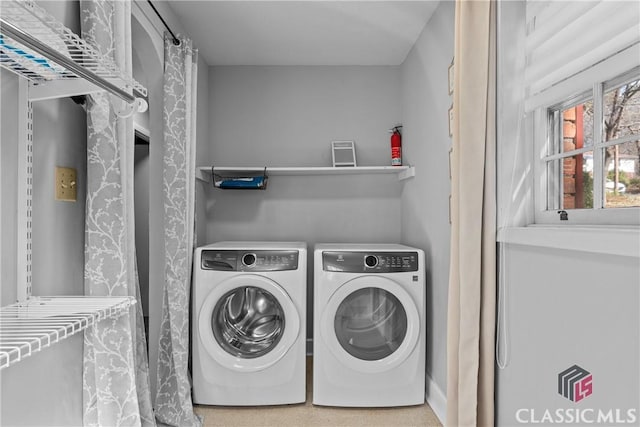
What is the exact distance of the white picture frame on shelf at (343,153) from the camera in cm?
328

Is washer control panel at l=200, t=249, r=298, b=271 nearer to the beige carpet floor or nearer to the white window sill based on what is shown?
the beige carpet floor

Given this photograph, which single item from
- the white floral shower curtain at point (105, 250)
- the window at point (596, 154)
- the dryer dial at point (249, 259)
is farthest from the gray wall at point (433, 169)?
the white floral shower curtain at point (105, 250)

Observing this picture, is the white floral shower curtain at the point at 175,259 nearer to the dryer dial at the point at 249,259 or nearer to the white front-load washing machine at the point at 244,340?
the white front-load washing machine at the point at 244,340

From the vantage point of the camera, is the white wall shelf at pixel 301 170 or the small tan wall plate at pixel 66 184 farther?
the white wall shelf at pixel 301 170

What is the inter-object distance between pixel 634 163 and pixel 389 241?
222 centimetres

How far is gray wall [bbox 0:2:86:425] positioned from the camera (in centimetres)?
116

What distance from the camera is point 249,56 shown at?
3.18 meters

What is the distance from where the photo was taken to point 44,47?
85cm

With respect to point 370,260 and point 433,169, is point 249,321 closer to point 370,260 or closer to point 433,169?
point 370,260

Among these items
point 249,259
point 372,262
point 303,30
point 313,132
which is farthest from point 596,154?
point 313,132

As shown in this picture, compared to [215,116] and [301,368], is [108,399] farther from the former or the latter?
[215,116]

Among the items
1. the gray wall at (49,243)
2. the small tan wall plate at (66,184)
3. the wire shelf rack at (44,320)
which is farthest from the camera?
the small tan wall plate at (66,184)

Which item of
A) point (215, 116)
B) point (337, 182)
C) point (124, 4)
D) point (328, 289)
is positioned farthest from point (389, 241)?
point (124, 4)

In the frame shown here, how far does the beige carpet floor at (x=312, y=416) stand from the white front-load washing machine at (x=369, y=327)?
0.16ft
